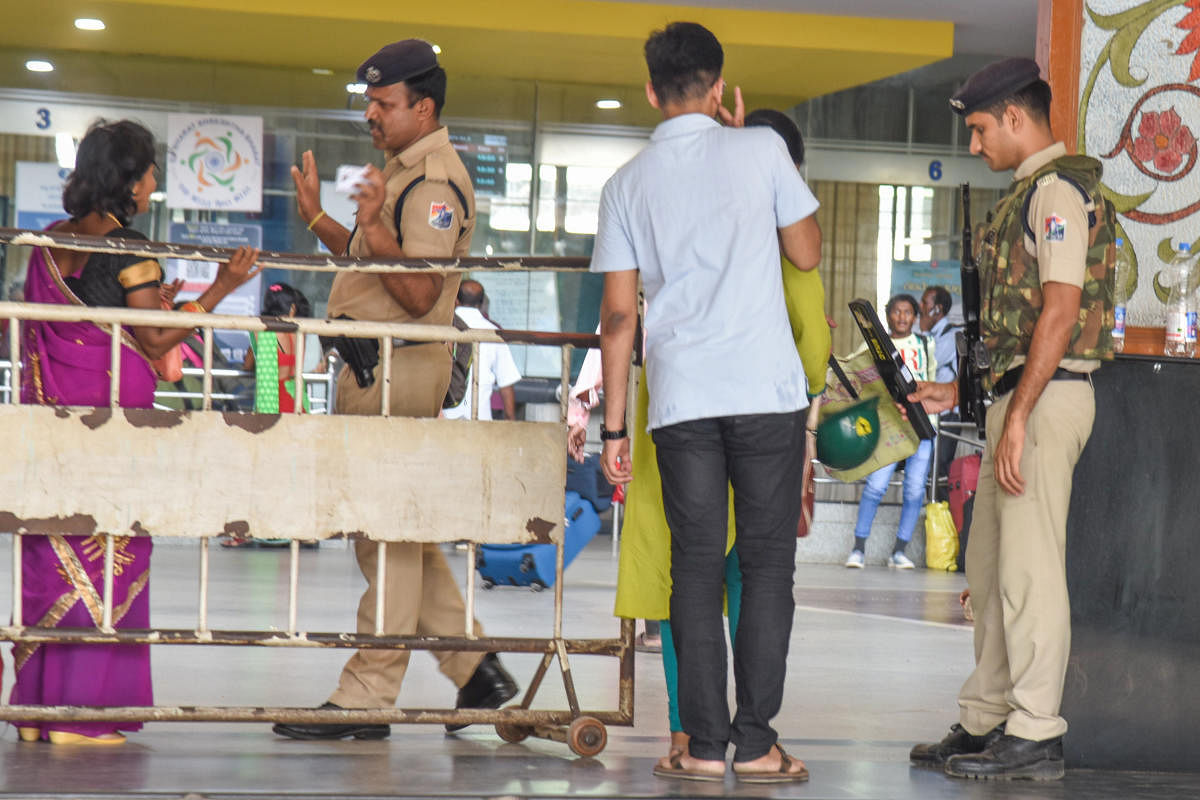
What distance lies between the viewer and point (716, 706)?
3.51 m

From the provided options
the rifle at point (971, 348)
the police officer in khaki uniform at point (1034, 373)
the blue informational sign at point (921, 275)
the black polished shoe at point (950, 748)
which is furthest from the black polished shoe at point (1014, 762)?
the blue informational sign at point (921, 275)

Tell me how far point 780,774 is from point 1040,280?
1.39m

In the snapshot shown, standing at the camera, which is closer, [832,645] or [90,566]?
[90,566]

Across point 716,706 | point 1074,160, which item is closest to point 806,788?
point 716,706

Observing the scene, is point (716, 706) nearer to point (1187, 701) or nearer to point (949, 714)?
point (1187, 701)

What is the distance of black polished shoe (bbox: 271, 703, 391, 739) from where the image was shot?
3.93 metres

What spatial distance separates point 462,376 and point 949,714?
2.01 metres

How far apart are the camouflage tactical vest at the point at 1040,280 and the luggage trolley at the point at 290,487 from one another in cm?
116

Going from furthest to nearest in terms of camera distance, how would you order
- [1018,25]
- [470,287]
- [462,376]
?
[1018,25], [470,287], [462,376]

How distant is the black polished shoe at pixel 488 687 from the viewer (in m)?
4.15

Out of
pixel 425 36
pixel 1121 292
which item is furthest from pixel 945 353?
pixel 1121 292

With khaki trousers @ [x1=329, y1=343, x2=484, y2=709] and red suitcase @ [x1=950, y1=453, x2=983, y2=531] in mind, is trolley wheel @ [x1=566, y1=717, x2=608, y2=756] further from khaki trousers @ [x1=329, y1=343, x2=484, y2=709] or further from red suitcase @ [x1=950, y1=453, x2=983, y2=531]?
red suitcase @ [x1=950, y1=453, x2=983, y2=531]

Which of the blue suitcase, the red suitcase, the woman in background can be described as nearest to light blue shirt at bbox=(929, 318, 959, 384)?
the red suitcase

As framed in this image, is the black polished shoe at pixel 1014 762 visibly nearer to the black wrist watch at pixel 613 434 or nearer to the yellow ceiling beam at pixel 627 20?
the black wrist watch at pixel 613 434
